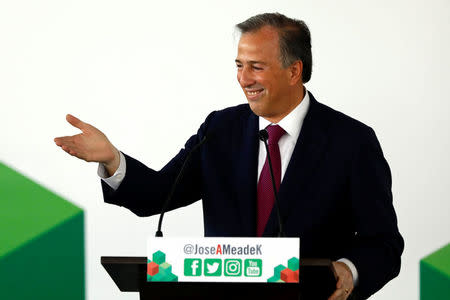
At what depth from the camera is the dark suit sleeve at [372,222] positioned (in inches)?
87.5

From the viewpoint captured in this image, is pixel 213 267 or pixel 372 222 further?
pixel 372 222

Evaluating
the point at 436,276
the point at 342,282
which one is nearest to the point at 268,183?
the point at 342,282

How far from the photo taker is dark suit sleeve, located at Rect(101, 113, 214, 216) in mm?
2334

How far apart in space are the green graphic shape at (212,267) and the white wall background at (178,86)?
2.44 meters

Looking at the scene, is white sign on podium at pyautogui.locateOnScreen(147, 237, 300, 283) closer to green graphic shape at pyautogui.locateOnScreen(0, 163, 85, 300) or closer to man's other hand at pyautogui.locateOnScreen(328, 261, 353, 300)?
man's other hand at pyautogui.locateOnScreen(328, 261, 353, 300)

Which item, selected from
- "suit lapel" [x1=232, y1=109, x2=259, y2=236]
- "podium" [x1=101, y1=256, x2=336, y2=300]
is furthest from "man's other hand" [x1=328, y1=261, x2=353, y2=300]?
"suit lapel" [x1=232, y1=109, x2=259, y2=236]

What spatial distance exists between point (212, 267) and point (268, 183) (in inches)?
22.8

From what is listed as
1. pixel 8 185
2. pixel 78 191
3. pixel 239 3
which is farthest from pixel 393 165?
pixel 8 185

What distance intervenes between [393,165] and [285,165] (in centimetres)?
195

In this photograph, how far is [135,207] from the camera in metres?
2.41

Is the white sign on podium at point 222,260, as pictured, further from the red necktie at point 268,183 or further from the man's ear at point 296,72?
the man's ear at point 296,72

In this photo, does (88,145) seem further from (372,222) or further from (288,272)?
(372,222)

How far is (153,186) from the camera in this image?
2410mm

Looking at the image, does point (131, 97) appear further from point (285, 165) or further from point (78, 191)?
point (285, 165)
